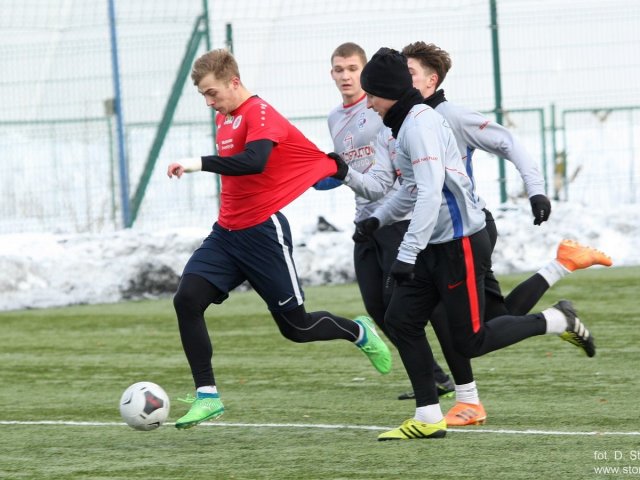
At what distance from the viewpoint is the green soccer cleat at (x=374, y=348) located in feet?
25.8

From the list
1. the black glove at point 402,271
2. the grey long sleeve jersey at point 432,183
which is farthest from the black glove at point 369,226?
the black glove at point 402,271

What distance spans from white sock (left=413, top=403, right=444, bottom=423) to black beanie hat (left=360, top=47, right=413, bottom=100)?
141 cm

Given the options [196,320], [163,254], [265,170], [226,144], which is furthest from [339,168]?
[163,254]

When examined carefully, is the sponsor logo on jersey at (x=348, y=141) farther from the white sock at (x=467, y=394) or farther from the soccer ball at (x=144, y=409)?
the soccer ball at (x=144, y=409)

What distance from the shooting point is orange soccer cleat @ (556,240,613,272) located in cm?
769

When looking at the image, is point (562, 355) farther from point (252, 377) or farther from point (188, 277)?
point (188, 277)

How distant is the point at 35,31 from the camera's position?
15.2 metres

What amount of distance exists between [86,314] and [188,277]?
21.2 feet

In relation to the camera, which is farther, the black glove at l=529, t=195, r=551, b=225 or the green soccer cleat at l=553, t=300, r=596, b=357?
the green soccer cleat at l=553, t=300, r=596, b=357

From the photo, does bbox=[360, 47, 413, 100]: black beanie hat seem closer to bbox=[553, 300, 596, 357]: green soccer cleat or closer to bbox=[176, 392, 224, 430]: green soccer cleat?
bbox=[553, 300, 596, 357]: green soccer cleat

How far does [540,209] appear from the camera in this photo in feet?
21.8

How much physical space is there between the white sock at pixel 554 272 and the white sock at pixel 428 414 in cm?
149

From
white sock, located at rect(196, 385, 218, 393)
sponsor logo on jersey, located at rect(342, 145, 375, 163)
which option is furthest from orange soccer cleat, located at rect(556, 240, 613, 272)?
white sock, located at rect(196, 385, 218, 393)

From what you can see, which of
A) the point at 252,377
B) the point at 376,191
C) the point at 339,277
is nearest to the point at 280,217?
the point at 376,191
